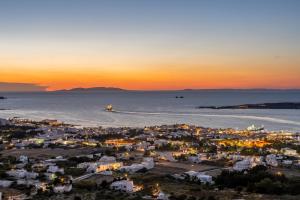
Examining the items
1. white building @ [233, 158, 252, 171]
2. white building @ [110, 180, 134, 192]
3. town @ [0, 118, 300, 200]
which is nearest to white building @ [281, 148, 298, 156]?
town @ [0, 118, 300, 200]

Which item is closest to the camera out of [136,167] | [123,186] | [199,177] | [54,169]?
[123,186]

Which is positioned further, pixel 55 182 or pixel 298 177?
pixel 298 177

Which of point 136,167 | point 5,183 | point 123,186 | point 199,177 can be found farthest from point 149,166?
point 5,183

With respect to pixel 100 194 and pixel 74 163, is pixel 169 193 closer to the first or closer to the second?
pixel 100 194

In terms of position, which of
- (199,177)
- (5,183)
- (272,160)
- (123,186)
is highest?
(272,160)

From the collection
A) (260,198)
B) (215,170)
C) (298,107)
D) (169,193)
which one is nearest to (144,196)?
(169,193)

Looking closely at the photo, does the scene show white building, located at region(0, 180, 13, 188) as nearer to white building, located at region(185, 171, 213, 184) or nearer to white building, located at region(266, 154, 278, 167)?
white building, located at region(185, 171, 213, 184)

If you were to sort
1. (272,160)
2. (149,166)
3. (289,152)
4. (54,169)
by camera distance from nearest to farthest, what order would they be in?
(54,169)
(149,166)
(272,160)
(289,152)

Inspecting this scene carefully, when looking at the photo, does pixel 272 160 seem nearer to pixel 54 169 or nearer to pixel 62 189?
pixel 54 169
